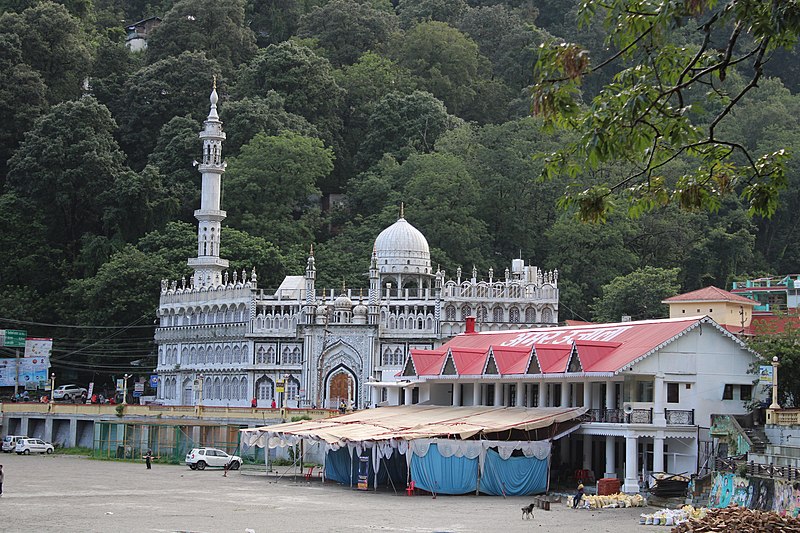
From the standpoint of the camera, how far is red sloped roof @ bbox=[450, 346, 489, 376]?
178 ft

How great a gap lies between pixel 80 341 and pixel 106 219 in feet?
36.7

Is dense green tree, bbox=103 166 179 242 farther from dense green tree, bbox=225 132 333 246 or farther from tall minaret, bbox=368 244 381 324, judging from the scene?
tall minaret, bbox=368 244 381 324

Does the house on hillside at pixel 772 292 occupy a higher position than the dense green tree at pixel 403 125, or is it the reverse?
the dense green tree at pixel 403 125

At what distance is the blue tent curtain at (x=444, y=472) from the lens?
149ft

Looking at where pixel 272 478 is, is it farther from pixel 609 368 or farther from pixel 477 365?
pixel 609 368

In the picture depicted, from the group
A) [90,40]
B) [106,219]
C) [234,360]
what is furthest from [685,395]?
[90,40]

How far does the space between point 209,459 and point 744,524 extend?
120ft

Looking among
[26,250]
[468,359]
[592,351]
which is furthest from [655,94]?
[26,250]

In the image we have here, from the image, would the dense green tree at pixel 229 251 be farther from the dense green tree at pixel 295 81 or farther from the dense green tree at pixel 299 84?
the dense green tree at pixel 299 84

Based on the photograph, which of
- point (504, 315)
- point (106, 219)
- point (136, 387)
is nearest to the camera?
point (504, 315)

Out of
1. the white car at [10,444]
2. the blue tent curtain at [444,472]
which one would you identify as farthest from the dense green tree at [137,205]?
the blue tent curtain at [444,472]

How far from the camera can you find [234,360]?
259 feet

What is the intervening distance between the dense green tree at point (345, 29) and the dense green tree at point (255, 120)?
65.1 ft

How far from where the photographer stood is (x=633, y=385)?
156 ft
